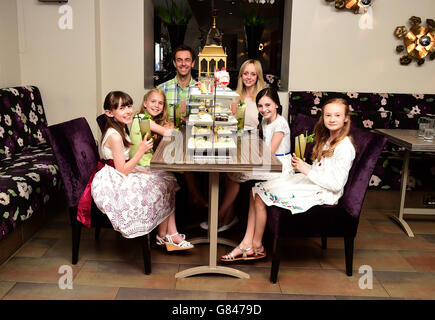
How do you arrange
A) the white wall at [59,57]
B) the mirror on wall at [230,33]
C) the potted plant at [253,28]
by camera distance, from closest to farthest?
the white wall at [59,57] → the potted plant at [253,28] → the mirror on wall at [230,33]

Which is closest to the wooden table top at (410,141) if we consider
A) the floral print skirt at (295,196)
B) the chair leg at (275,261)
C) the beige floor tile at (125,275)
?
the floral print skirt at (295,196)

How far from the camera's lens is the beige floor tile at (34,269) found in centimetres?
240

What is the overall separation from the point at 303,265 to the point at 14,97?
8.21 ft

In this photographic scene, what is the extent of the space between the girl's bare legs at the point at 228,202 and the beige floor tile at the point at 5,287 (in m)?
1.43

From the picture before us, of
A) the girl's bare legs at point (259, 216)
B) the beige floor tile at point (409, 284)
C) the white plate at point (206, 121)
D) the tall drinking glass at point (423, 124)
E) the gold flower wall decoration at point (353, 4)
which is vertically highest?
the gold flower wall decoration at point (353, 4)

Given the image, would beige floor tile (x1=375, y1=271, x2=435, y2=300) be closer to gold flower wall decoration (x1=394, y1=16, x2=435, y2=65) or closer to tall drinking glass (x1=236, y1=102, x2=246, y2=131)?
tall drinking glass (x1=236, y1=102, x2=246, y2=131)

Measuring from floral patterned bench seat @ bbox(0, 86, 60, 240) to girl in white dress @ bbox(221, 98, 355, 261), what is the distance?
1380 millimetres

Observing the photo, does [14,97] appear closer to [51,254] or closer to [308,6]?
[51,254]

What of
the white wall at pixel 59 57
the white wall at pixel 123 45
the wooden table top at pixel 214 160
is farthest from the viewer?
the white wall at pixel 123 45

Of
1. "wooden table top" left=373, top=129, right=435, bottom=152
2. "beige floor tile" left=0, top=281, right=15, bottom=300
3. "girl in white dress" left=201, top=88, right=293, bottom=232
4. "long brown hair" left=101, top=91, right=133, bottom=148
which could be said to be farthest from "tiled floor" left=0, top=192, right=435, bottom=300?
"long brown hair" left=101, top=91, right=133, bottom=148

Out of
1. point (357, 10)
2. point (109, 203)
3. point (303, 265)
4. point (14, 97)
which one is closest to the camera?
point (109, 203)

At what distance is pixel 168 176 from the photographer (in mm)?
2691

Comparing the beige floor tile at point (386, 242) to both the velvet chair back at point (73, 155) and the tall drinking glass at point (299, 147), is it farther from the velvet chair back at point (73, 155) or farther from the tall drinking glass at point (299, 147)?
the velvet chair back at point (73, 155)
